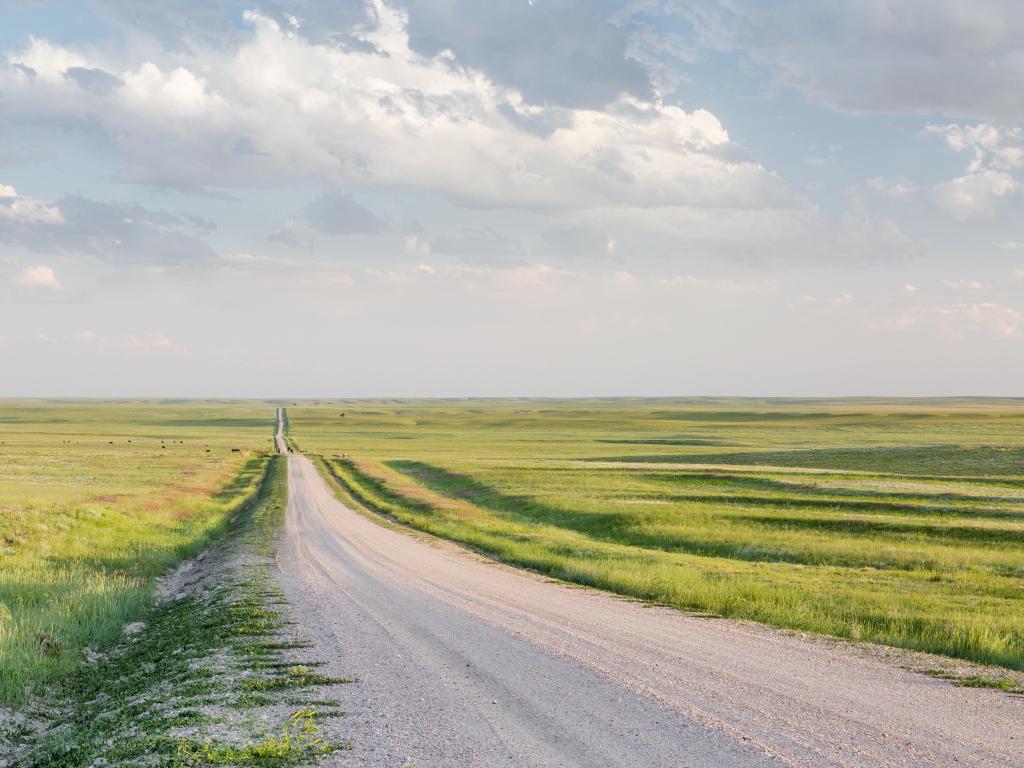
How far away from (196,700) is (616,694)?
6.23m

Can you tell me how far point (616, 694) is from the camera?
37.9 feet

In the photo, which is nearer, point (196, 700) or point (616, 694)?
point (196, 700)

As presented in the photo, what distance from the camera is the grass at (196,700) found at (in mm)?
9250

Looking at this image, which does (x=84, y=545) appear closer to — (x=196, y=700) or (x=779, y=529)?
(x=196, y=700)

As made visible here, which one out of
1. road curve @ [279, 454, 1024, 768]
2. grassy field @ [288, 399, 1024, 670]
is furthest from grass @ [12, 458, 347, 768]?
grassy field @ [288, 399, 1024, 670]

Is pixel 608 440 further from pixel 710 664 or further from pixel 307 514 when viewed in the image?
pixel 710 664

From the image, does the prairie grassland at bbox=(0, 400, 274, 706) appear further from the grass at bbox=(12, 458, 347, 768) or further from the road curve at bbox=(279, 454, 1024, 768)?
the road curve at bbox=(279, 454, 1024, 768)

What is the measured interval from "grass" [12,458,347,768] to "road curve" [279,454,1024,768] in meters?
0.75

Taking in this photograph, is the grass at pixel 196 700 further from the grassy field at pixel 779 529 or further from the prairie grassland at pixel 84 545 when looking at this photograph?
the grassy field at pixel 779 529

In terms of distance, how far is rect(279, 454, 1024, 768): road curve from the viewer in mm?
9250

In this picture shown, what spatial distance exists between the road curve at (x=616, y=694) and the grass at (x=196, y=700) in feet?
2.47

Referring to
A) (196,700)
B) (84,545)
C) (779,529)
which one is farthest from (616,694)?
(779,529)

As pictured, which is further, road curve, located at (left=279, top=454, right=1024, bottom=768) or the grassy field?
the grassy field

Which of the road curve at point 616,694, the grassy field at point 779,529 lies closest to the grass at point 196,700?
the road curve at point 616,694
